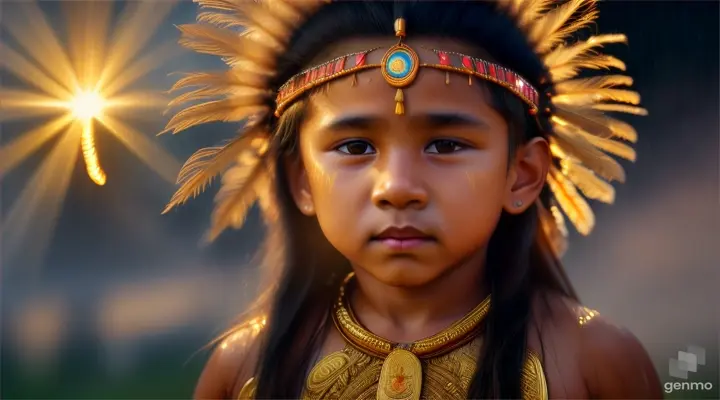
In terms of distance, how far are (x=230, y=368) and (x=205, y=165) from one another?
0.50 m

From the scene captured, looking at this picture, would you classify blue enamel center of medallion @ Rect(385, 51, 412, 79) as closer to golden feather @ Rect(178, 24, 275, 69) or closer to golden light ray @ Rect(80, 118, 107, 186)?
golden feather @ Rect(178, 24, 275, 69)

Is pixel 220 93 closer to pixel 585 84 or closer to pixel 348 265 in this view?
pixel 348 265

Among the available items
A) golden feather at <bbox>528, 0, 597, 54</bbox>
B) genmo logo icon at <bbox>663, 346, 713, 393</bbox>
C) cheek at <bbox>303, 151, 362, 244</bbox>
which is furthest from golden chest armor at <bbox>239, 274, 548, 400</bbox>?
genmo logo icon at <bbox>663, 346, 713, 393</bbox>

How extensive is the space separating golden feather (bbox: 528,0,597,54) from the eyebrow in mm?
303

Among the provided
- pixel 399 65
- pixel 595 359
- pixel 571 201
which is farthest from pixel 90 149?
pixel 595 359

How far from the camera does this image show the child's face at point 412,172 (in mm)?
1518

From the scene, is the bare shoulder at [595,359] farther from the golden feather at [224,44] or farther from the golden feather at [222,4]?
the golden feather at [222,4]

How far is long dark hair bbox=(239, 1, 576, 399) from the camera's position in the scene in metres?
1.61

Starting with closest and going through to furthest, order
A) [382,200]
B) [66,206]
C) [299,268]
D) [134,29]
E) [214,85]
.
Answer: [382,200] < [214,85] < [299,268] < [134,29] < [66,206]

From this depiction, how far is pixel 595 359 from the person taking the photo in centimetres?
165

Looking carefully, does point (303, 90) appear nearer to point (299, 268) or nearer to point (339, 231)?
point (339, 231)

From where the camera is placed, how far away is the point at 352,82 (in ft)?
5.21

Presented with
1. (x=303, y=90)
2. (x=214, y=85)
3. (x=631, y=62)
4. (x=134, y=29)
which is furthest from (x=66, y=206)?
(x=631, y=62)

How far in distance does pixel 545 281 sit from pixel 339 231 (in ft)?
1.91
